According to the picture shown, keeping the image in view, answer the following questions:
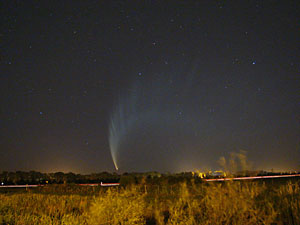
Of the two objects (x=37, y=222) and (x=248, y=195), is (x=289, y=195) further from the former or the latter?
(x=37, y=222)

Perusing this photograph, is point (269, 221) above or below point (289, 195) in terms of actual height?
below

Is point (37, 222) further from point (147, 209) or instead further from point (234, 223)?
point (234, 223)

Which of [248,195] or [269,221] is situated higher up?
[248,195]

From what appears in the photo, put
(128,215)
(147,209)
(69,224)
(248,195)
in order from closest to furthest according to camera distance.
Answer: (69,224) → (248,195) → (128,215) → (147,209)

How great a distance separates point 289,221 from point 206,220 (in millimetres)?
2158

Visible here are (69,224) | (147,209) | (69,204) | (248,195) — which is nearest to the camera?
→ (69,224)

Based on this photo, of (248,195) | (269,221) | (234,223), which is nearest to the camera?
(269,221)

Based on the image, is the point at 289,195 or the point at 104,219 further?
the point at 289,195

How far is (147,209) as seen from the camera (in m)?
11.5

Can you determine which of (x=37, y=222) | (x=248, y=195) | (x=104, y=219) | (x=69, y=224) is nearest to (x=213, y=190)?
(x=248, y=195)

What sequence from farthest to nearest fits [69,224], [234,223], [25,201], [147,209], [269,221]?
[25,201] < [147,209] < [69,224] < [234,223] < [269,221]

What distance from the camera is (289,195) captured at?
9.62 m

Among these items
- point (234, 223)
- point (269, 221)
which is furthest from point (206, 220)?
point (269, 221)

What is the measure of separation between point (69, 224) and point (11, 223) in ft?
6.62
